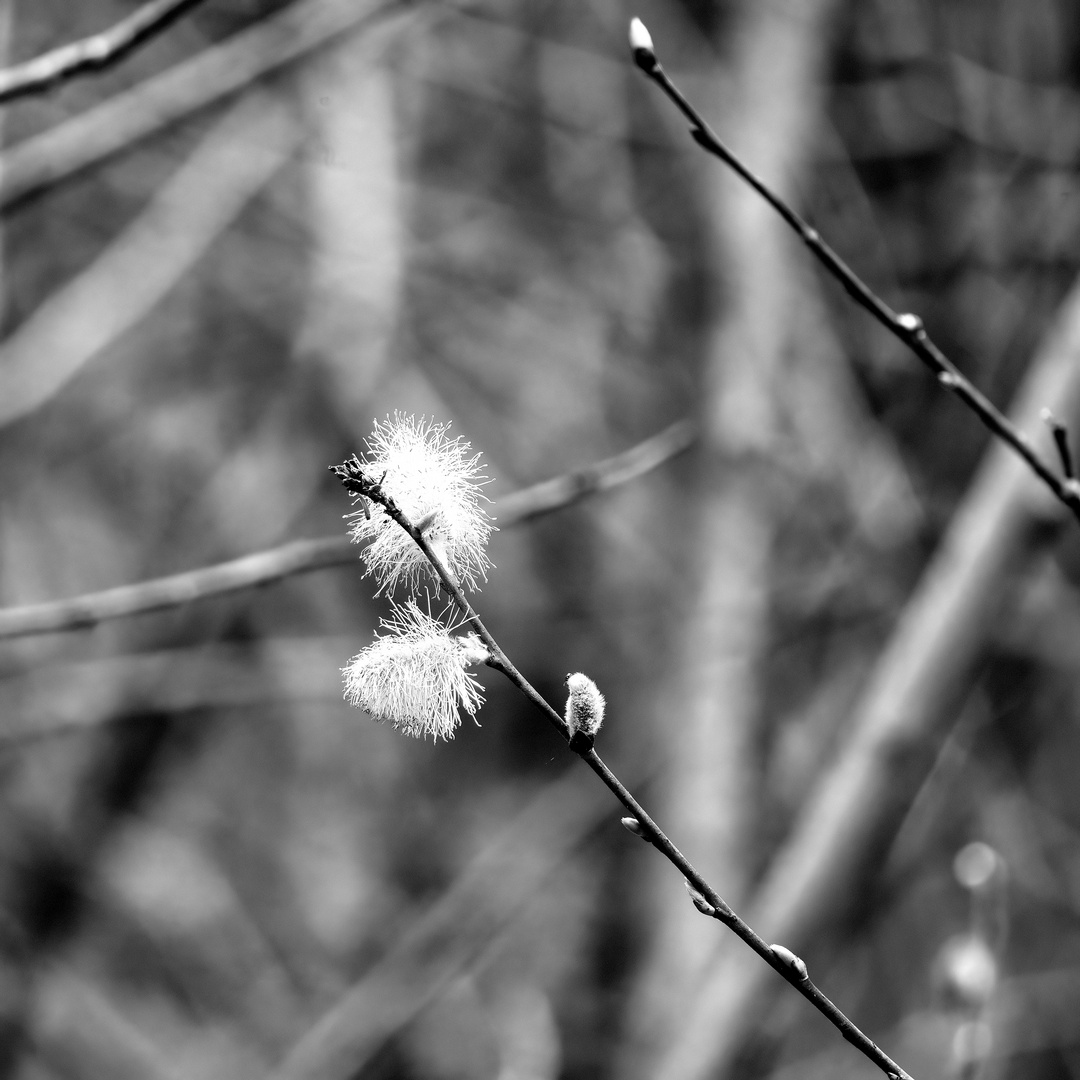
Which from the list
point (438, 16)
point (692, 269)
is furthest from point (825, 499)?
point (438, 16)

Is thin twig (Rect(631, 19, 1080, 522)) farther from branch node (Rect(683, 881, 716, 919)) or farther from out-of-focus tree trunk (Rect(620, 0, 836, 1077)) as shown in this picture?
out-of-focus tree trunk (Rect(620, 0, 836, 1077))

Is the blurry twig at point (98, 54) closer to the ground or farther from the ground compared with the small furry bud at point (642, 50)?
farther from the ground

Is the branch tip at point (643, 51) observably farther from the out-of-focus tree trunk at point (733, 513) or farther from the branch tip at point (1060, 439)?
the out-of-focus tree trunk at point (733, 513)

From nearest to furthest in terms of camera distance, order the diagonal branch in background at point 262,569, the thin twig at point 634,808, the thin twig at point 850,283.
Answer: the thin twig at point 634,808 → the thin twig at point 850,283 → the diagonal branch in background at point 262,569

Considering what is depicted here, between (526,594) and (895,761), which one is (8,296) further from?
(895,761)

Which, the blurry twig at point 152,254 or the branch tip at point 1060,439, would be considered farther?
the blurry twig at point 152,254

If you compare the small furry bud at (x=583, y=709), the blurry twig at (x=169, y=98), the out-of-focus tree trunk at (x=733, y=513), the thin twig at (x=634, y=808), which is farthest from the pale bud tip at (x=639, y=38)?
the out-of-focus tree trunk at (x=733, y=513)

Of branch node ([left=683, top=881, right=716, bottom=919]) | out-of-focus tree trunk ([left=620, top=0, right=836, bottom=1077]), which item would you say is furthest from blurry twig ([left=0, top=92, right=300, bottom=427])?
branch node ([left=683, top=881, right=716, bottom=919])
